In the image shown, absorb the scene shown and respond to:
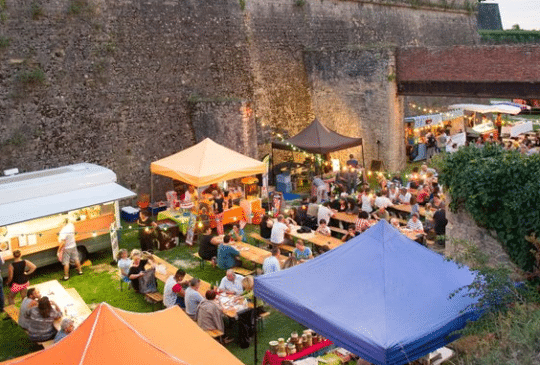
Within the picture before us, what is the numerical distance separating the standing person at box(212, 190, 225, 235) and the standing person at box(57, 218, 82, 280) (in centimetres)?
297

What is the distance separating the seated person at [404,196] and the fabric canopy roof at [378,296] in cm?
587

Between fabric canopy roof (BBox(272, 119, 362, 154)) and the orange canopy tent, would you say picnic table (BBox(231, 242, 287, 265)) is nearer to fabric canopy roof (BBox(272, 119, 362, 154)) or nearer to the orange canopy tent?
the orange canopy tent

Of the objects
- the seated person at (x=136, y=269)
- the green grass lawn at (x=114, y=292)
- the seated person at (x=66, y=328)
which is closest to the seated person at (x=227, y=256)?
the green grass lawn at (x=114, y=292)

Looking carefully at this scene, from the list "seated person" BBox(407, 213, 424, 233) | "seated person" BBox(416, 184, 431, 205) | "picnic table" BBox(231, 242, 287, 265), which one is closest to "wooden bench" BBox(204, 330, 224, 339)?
"picnic table" BBox(231, 242, 287, 265)

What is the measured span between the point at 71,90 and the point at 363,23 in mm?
12508

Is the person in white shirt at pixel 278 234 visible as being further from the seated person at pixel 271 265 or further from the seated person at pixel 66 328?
the seated person at pixel 66 328

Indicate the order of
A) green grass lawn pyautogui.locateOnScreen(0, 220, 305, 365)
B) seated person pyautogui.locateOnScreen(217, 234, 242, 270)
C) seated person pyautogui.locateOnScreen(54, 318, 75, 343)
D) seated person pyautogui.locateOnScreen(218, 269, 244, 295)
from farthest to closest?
seated person pyautogui.locateOnScreen(217, 234, 242, 270)
seated person pyautogui.locateOnScreen(218, 269, 244, 295)
green grass lawn pyautogui.locateOnScreen(0, 220, 305, 365)
seated person pyautogui.locateOnScreen(54, 318, 75, 343)

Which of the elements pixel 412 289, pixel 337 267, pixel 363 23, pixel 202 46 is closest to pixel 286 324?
pixel 337 267

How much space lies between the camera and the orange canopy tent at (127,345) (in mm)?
4793

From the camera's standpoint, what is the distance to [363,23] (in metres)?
21.2

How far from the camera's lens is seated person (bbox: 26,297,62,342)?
707 cm

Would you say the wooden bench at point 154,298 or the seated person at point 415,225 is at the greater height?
the seated person at point 415,225

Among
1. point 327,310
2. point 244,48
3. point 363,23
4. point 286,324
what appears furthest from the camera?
point 363,23

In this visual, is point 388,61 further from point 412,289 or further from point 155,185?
point 412,289
